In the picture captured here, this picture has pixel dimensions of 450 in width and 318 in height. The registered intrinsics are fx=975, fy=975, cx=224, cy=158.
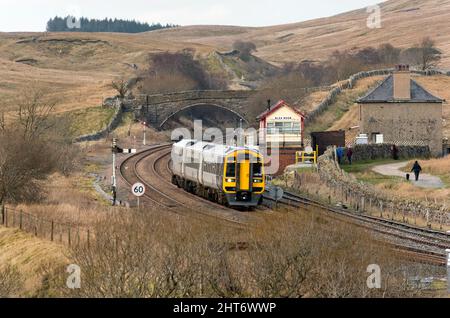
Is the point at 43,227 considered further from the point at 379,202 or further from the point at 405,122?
the point at 405,122

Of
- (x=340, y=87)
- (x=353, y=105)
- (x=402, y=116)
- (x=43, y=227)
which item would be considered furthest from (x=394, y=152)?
(x=43, y=227)

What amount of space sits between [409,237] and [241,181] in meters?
10.1

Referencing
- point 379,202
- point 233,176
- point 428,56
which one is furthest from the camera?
point 428,56

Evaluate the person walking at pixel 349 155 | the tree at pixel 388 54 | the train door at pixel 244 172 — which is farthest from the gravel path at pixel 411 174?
the tree at pixel 388 54

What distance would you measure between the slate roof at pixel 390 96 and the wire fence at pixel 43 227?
131ft

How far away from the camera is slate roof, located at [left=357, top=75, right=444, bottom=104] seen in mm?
75000

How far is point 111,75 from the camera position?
16812 cm

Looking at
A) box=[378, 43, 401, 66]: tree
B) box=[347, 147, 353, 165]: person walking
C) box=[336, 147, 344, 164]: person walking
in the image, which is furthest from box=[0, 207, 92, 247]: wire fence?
box=[378, 43, 401, 66]: tree

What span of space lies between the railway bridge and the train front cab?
5424 cm

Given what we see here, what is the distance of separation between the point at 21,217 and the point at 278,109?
27.7 metres

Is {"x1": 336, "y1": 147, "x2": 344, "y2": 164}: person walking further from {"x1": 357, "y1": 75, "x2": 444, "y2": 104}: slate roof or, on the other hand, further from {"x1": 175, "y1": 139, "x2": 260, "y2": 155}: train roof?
{"x1": 175, "y1": 139, "x2": 260, "y2": 155}: train roof

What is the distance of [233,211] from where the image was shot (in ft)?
140

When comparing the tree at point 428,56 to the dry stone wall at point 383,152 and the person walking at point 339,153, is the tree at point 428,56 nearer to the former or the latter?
the dry stone wall at point 383,152
